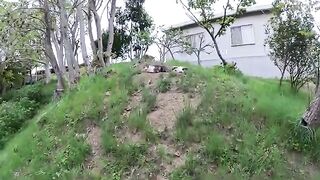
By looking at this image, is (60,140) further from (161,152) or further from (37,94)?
(37,94)

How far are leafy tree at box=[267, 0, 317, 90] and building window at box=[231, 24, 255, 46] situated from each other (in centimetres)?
830

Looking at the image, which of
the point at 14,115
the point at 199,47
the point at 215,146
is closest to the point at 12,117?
the point at 14,115

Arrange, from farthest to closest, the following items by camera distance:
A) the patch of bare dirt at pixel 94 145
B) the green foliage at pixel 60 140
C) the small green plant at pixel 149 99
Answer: the small green plant at pixel 149 99 → the green foliage at pixel 60 140 → the patch of bare dirt at pixel 94 145

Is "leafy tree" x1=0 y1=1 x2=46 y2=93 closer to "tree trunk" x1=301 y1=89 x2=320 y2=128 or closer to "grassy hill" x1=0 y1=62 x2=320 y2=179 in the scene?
"grassy hill" x1=0 y1=62 x2=320 y2=179

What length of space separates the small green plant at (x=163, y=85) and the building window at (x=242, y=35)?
10.3 metres

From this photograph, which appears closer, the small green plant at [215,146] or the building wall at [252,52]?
the small green plant at [215,146]

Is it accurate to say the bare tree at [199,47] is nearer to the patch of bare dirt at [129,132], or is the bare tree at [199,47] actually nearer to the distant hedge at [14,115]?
the distant hedge at [14,115]

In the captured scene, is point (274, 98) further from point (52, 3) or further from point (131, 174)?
point (52, 3)

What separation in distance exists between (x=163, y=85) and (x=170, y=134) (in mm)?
1512

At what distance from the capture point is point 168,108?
7.70m

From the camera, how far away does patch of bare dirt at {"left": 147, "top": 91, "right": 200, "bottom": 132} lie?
7293mm

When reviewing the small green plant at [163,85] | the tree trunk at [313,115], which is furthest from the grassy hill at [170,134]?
the tree trunk at [313,115]

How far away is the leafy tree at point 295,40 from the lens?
9.12 meters

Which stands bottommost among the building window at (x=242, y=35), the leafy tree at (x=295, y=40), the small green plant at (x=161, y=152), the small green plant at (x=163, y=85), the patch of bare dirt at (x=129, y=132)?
the small green plant at (x=161, y=152)
